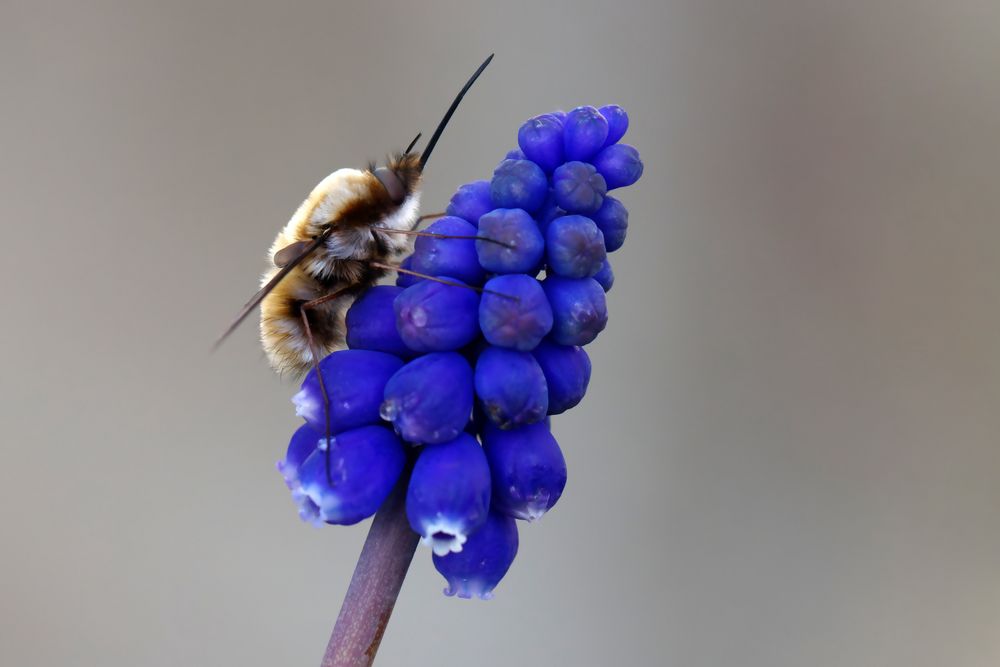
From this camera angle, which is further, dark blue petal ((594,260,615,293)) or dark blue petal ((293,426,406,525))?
dark blue petal ((594,260,615,293))

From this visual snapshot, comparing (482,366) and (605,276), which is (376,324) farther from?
(605,276)

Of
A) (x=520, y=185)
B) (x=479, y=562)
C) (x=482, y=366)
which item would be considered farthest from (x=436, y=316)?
(x=479, y=562)

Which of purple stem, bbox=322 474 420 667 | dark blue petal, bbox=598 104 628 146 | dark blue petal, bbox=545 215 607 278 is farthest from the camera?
dark blue petal, bbox=598 104 628 146

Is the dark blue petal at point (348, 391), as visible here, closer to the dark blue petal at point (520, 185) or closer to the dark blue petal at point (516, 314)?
the dark blue petal at point (516, 314)

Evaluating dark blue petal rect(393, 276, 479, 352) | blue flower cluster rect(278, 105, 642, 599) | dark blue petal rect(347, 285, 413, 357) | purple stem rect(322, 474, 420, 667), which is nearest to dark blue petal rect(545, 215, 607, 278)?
blue flower cluster rect(278, 105, 642, 599)

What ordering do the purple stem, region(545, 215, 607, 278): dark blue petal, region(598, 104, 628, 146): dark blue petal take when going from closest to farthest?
the purple stem
region(545, 215, 607, 278): dark blue petal
region(598, 104, 628, 146): dark blue petal

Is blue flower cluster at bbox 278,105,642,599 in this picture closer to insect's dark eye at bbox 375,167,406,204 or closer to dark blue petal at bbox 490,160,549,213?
dark blue petal at bbox 490,160,549,213

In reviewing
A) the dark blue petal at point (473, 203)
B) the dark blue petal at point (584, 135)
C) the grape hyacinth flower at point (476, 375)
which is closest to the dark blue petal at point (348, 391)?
the grape hyacinth flower at point (476, 375)

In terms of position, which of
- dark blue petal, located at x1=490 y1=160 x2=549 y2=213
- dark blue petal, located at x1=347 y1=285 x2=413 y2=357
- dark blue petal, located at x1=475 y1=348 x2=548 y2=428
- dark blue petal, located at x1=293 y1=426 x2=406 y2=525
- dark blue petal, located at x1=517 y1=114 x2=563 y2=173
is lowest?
dark blue petal, located at x1=293 y1=426 x2=406 y2=525
